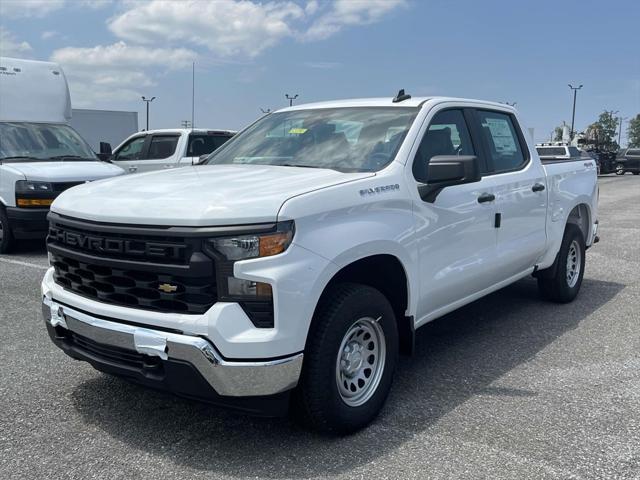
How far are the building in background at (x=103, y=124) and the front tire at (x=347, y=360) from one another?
20434 millimetres

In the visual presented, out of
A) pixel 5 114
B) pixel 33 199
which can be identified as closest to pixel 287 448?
pixel 33 199

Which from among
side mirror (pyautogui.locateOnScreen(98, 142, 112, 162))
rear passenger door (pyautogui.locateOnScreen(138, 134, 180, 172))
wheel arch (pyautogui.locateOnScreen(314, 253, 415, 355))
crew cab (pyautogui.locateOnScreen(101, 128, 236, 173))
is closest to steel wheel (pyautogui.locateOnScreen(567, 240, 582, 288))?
wheel arch (pyautogui.locateOnScreen(314, 253, 415, 355))

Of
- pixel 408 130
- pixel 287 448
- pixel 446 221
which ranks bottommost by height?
pixel 287 448

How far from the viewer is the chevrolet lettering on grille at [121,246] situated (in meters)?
3.10

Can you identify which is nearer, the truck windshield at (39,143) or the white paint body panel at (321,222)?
the white paint body panel at (321,222)

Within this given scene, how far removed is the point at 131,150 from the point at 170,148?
1209 mm

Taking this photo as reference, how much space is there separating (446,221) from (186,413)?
6.58 feet

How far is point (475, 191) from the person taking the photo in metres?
4.59

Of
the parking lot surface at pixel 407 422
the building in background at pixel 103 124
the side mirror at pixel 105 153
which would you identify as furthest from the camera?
the building in background at pixel 103 124

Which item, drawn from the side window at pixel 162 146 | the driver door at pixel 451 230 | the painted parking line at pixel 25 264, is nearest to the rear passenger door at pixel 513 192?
the driver door at pixel 451 230

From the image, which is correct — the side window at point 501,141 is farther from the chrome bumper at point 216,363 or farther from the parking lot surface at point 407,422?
the chrome bumper at point 216,363

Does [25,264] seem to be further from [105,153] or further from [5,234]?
[105,153]

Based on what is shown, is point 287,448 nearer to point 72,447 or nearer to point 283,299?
point 283,299

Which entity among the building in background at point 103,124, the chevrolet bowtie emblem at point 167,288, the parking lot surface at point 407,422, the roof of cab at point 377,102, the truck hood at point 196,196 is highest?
the building in background at point 103,124
